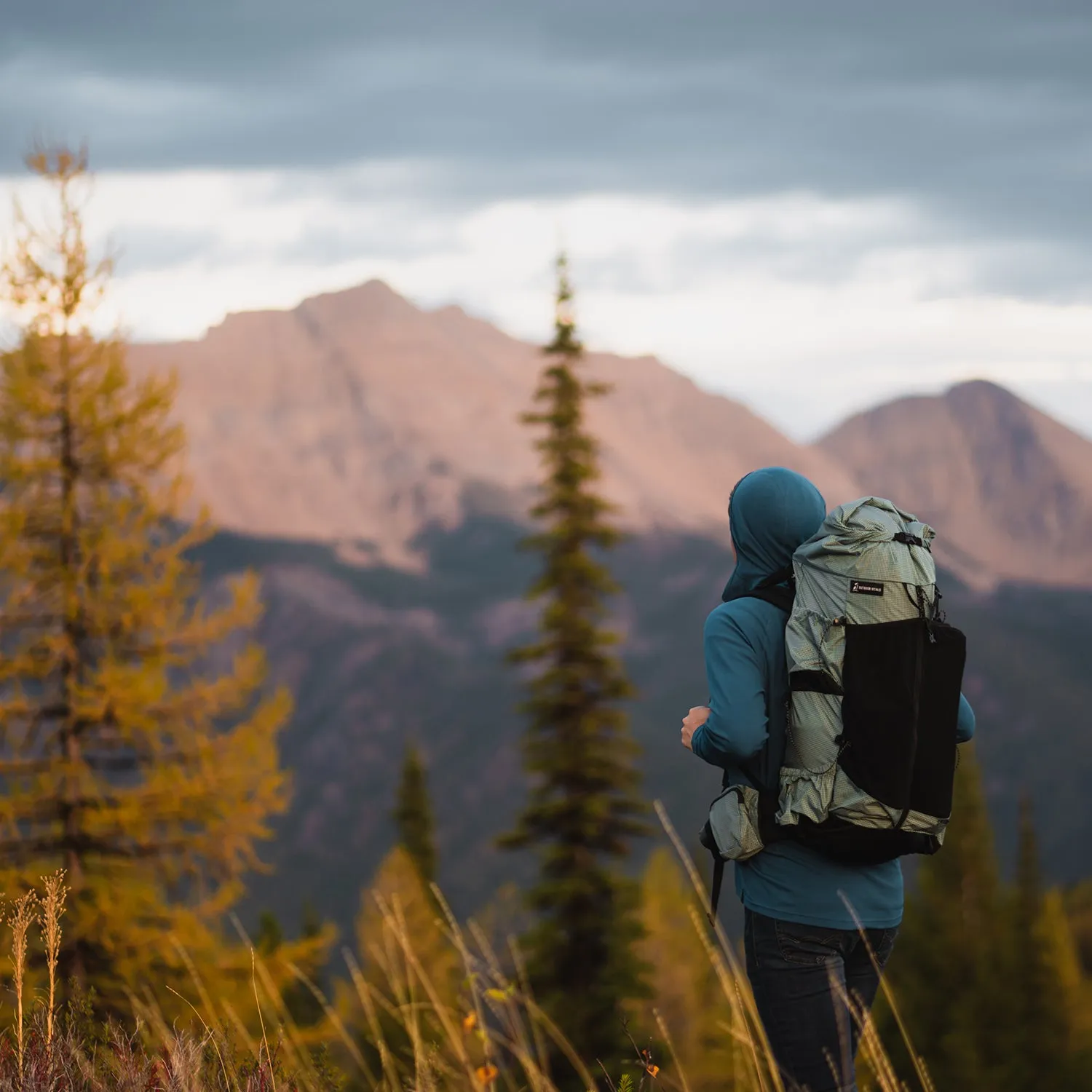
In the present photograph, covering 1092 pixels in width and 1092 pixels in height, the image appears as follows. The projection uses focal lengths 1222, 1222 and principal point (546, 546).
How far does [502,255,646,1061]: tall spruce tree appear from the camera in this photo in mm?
21047

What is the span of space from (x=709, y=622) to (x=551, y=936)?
1922 cm

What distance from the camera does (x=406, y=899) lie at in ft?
111

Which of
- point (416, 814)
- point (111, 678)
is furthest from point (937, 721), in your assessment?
point (416, 814)

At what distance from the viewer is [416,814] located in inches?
1889

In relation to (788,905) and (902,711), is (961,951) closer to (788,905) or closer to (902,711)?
(788,905)

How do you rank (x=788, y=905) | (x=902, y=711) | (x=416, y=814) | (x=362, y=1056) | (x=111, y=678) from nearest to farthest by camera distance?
1. (x=902, y=711)
2. (x=788, y=905)
3. (x=362, y=1056)
4. (x=111, y=678)
5. (x=416, y=814)

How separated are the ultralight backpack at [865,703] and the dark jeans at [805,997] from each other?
205 mm

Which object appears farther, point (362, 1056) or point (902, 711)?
point (362, 1056)

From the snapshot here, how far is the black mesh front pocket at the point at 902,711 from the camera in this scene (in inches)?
118

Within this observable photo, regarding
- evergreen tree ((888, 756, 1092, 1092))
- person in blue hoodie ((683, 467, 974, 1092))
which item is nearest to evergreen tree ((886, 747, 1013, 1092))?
evergreen tree ((888, 756, 1092, 1092))

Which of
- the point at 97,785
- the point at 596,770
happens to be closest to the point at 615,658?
the point at 596,770

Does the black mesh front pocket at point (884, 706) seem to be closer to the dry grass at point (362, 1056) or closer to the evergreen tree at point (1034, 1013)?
the dry grass at point (362, 1056)

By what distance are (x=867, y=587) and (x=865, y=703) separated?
0.29 metres

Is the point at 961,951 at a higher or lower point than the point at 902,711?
lower
